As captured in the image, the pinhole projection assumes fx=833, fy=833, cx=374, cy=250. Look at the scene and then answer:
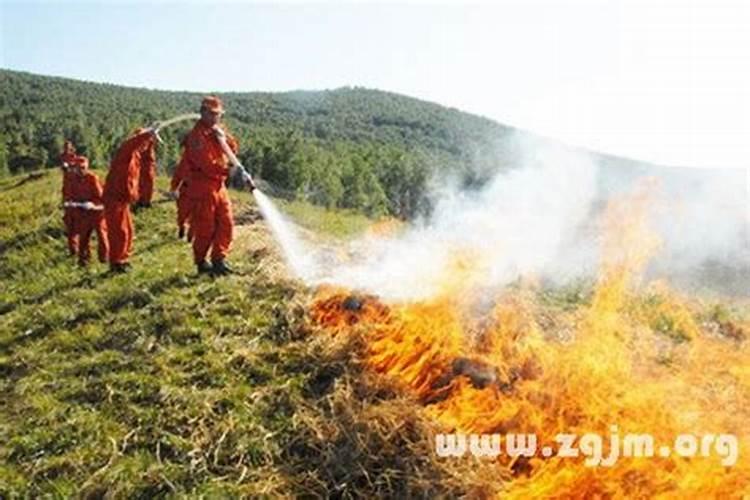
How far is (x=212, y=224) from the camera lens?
38.0 ft

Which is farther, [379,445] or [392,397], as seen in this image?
[392,397]

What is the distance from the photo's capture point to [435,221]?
19.1 m

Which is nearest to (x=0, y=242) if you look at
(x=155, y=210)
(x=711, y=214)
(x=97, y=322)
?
(x=155, y=210)

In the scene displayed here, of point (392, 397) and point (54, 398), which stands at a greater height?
point (392, 397)

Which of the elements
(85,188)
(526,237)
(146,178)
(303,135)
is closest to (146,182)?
(146,178)

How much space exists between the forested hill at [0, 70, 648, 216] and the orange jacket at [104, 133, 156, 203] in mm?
43055

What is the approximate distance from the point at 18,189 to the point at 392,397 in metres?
21.9

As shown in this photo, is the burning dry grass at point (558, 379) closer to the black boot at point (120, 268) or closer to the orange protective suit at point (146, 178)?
the black boot at point (120, 268)

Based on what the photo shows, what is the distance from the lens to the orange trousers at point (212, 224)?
37.9 ft

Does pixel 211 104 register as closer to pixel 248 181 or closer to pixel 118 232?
pixel 248 181

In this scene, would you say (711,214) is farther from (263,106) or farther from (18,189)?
(263,106)

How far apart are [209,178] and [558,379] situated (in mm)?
6119

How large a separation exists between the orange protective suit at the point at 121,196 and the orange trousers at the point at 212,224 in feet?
6.66

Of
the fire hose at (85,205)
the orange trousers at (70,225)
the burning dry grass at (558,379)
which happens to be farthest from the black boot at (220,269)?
the orange trousers at (70,225)
